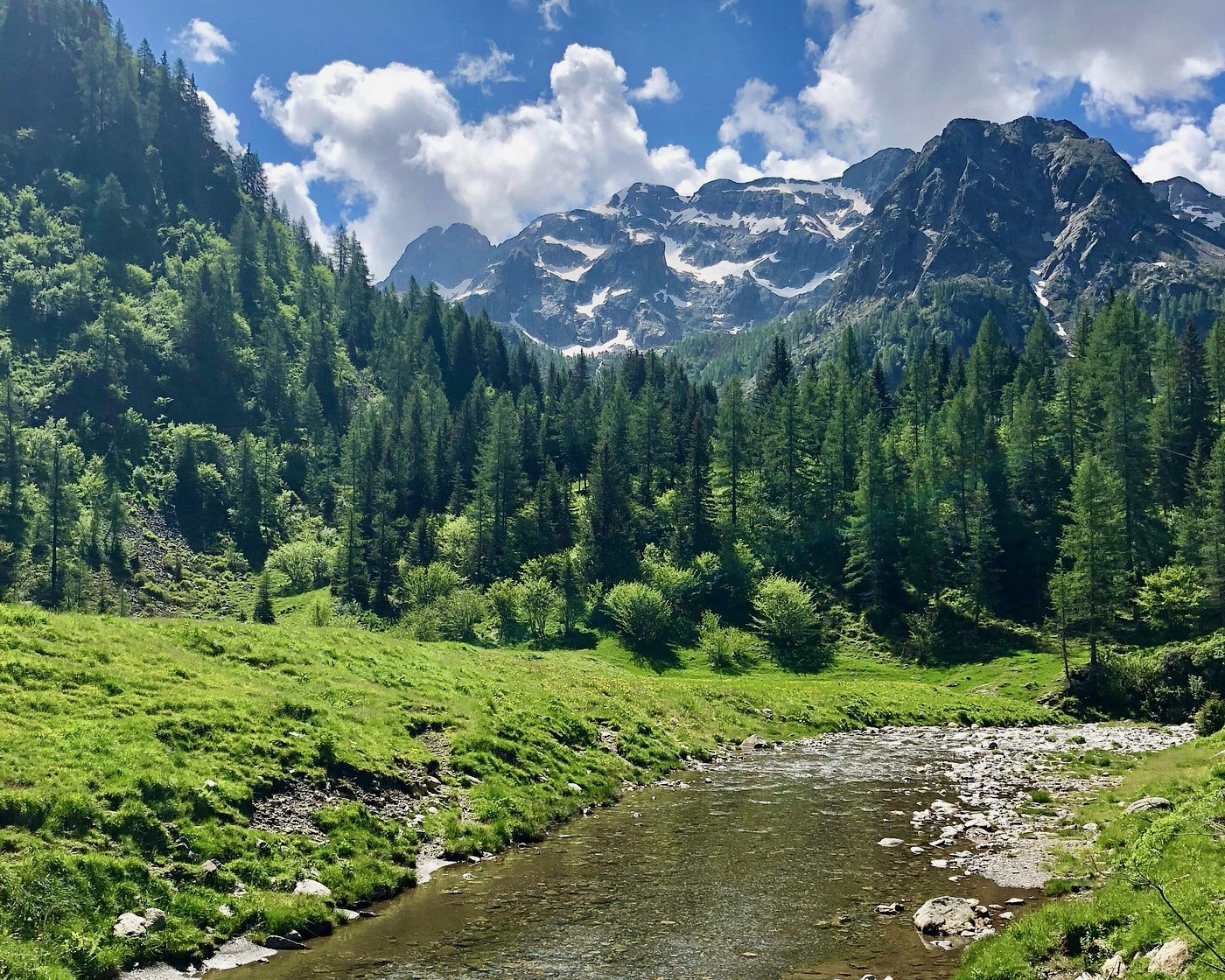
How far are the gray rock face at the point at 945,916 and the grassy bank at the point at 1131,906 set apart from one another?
4.48 ft

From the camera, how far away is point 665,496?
4702 inches

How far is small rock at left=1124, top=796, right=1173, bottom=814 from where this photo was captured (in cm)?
2258

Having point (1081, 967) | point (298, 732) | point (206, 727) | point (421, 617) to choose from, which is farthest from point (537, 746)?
point (421, 617)

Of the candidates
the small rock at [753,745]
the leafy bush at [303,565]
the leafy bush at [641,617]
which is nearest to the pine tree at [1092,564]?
the small rock at [753,745]

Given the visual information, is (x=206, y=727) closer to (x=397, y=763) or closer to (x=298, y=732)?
(x=298, y=732)

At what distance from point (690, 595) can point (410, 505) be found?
6421cm

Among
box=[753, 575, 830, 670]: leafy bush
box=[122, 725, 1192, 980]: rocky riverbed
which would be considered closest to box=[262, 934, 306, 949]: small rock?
box=[122, 725, 1192, 980]: rocky riverbed

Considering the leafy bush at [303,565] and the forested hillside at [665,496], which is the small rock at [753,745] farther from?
the leafy bush at [303,565]

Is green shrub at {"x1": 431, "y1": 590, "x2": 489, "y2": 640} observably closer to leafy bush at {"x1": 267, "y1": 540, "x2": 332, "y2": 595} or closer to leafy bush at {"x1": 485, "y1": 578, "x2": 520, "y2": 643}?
leafy bush at {"x1": 485, "y1": 578, "x2": 520, "y2": 643}

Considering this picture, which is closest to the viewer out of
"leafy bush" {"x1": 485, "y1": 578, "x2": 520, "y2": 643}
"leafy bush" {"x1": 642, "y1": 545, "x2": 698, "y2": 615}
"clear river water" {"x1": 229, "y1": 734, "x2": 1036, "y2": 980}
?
"clear river water" {"x1": 229, "y1": 734, "x2": 1036, "y2": 980}

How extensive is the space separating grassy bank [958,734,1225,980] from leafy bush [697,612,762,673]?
5909 centimetres

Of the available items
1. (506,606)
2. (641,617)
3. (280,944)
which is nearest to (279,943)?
(280,944)

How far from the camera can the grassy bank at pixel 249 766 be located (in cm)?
1582

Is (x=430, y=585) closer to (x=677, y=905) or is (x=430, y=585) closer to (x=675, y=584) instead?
(x=675, y=584)
